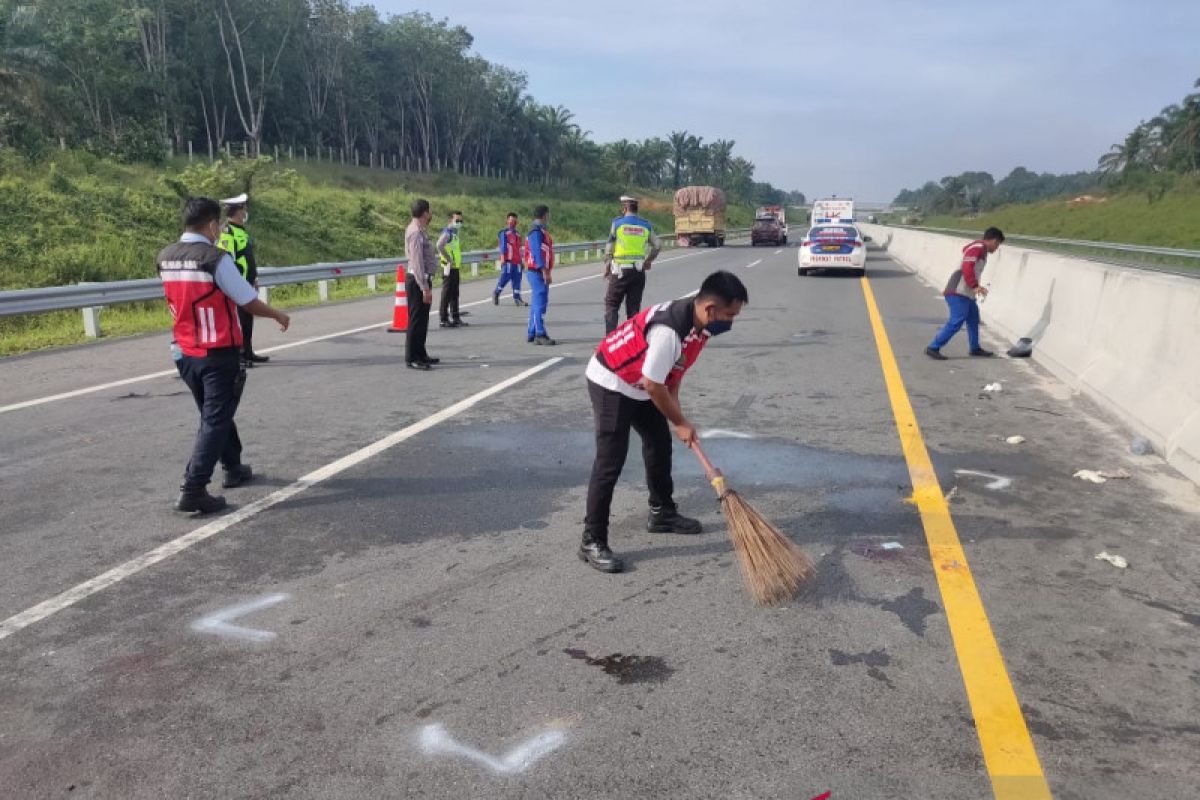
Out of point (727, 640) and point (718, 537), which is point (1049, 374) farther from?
point (727, 640)

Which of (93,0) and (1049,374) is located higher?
(93,0)

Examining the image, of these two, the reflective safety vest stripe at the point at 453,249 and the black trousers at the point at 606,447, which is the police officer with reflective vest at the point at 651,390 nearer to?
the black trousers at the point at 606,447

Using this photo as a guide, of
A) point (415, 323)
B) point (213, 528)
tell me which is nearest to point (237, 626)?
point (213, 528)

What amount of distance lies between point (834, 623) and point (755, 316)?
1092cm

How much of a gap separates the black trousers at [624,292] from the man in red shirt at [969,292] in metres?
3.48

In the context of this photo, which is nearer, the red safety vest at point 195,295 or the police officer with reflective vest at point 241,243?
the red safety vest at point 195,295

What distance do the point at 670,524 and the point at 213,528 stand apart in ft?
8.07

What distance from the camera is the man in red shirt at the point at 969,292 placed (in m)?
9.76

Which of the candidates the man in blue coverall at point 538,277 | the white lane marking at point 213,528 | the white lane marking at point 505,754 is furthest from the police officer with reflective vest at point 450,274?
Answer: the white lane marking at point 505,754

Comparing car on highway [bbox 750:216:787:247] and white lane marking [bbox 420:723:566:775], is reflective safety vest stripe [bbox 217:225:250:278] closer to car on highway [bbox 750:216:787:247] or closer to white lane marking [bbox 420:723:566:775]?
white lane marking [bbox 420:723:566:775]

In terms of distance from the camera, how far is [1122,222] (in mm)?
47500

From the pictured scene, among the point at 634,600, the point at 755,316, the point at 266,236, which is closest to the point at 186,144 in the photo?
the point at 266,236

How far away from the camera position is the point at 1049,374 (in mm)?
9016

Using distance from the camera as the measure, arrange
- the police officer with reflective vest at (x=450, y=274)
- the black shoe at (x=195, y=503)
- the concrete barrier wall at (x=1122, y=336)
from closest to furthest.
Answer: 1. the black shoe at (x=195, y=503)
2. the concrete barrier wall at (x=1122, y=336)
3. the police officer with reflective vest at (x=450, y=274)
